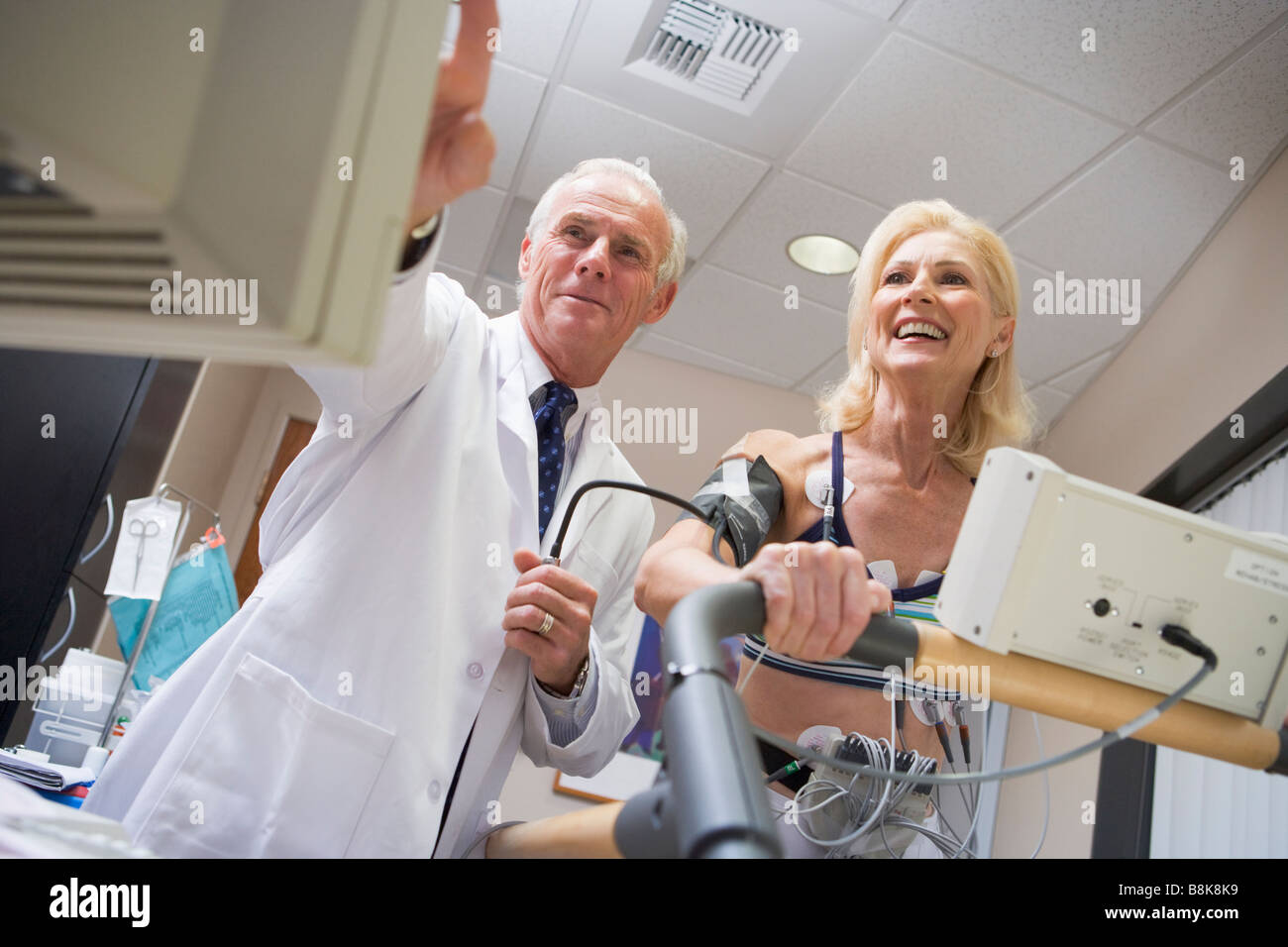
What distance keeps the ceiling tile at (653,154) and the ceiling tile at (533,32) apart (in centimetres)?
15

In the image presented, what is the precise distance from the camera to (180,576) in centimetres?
246

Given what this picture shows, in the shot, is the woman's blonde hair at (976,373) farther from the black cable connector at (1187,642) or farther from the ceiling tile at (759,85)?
the ceiling tile at (759,85)

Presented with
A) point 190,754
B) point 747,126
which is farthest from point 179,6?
point 747,126

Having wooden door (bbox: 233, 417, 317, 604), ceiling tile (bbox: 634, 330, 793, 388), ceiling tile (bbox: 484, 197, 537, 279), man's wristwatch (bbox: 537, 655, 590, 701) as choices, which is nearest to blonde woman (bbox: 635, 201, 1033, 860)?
man's wristwatch (bbox: 537, 655, 590, 701)

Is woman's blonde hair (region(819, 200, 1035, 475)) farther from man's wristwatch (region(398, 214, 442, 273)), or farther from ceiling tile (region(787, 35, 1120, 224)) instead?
ceiling tile (region(787, 35, 1120, 224))

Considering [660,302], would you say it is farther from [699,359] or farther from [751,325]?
[699,359]

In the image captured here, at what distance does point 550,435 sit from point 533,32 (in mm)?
2000

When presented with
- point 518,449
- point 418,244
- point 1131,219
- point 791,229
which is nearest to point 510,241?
point 791,229

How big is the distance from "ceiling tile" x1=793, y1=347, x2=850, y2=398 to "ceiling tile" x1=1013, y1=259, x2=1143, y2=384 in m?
0.82

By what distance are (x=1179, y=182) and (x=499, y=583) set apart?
9.02 ft

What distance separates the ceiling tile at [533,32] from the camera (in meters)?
2.86

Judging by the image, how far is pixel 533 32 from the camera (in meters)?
2.97
